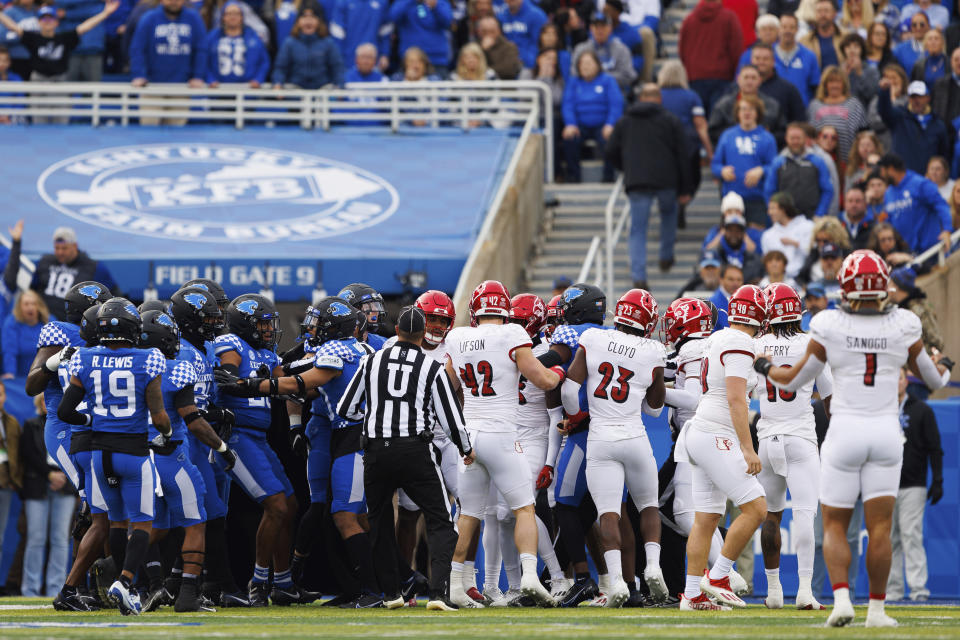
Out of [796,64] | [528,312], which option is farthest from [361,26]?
[528,312]

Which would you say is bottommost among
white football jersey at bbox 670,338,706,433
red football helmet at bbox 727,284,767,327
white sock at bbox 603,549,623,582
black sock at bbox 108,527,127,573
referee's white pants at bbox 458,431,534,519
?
white sock at bbox 603,549,623,582

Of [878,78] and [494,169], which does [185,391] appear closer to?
[494,169]

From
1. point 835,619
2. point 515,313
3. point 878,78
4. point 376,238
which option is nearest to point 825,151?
point 878,78

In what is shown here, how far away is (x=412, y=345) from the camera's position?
9.88 meters

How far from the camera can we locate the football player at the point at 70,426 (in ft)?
31.8

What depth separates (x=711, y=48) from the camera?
18.1 meters

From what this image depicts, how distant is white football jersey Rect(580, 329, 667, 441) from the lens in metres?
9.98

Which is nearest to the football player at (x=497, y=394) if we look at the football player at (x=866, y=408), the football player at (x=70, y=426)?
the football player at (x=866, y=408)

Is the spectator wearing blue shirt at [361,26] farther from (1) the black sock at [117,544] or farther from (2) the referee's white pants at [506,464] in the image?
(1) the black sock at [117,544]

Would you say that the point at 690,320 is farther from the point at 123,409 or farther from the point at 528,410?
the point at 123,409

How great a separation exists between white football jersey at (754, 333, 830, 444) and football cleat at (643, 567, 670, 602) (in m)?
1.12

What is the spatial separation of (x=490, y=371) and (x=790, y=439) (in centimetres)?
196

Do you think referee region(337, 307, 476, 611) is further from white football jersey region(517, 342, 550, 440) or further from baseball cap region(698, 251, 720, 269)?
baseball cap region(698, 251, 720, 269)

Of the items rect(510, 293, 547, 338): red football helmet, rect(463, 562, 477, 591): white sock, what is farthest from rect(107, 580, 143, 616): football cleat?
rect(510, 293, 547, 338): red football helmet
